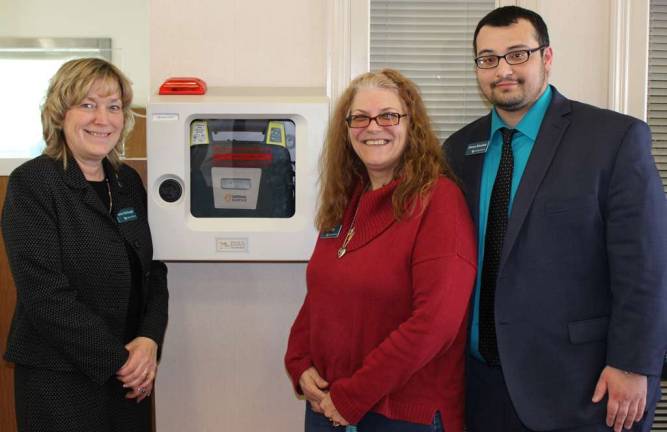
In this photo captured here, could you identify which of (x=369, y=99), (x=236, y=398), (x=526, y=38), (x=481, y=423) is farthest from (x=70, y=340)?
(x=526, y=38)

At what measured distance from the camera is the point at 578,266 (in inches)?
61.7

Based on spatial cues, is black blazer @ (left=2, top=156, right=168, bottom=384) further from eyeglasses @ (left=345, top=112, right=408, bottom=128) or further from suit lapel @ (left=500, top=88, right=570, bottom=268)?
suit lapel @ (left=500, top=88, right=570, bottom=268)

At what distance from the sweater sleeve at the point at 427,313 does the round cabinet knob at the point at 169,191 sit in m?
0.83

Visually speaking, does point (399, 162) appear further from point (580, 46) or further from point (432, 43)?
point (580, 46)

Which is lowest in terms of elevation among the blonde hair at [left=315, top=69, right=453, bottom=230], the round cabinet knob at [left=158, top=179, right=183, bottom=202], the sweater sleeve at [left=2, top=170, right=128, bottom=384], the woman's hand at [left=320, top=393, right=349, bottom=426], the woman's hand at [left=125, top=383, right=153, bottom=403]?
the woman's hand at [left=125, top=383, right=153, bottom=403]

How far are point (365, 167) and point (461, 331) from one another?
52 cm

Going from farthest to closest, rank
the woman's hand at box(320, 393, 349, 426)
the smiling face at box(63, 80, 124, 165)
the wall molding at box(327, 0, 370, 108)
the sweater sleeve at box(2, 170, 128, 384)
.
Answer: the wall molding at box(327, 0, 370, 108), the smiling face at box(63, 80, 124, 165), the sweater sleeve at box(2, 170, 128, 384), the woman's hand at box(320, 393, 349, 426)

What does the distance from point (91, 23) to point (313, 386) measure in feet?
12.1

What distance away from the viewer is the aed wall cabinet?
6.39 feet

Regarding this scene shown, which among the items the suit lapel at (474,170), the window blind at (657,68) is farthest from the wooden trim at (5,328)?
the window blind at (657,68)

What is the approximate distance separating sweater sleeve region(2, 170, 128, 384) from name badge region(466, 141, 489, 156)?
1123mm

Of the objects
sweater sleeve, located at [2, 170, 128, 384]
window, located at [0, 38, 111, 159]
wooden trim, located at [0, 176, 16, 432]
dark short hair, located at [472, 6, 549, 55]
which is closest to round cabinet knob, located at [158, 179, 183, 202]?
sweater sleeve, located at [2, 170, 128, 384]

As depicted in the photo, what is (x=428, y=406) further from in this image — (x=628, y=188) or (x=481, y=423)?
(x=628, y=188)

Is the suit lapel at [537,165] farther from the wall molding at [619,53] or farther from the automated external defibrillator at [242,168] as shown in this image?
the automated external defibrillator at [242,168]
